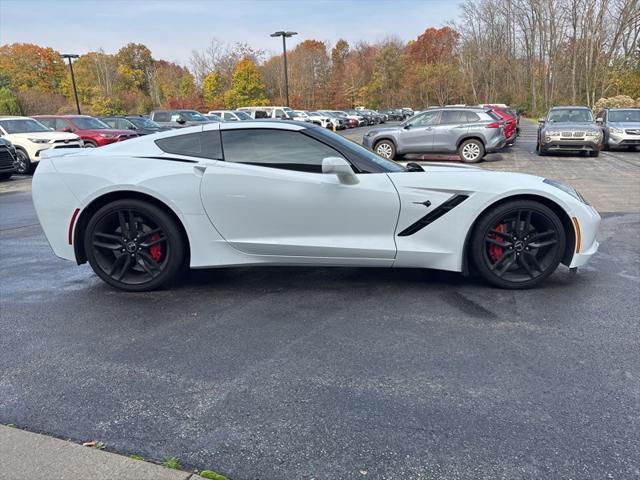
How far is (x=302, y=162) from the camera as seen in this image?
404 cm

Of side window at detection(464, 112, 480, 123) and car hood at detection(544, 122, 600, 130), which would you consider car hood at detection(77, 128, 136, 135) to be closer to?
side window at detection(464, 112, 480, 123)

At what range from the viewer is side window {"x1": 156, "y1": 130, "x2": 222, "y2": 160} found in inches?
162

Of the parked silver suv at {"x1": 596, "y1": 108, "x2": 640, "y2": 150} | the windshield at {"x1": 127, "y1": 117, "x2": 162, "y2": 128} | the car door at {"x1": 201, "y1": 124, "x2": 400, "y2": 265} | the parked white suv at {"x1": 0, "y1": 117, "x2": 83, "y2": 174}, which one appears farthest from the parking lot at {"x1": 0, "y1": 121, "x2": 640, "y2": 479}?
the windshield at {"x1": 127, "y1": 117, "x2": 162, "y2": 128}

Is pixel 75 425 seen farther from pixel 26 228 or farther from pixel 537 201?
pixel 26 228

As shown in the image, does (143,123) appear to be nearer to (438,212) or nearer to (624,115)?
(624,115)

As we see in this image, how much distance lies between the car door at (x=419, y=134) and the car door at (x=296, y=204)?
1134 centimetres

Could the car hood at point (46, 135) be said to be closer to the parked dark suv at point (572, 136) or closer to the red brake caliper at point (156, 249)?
the red brake caliper at point (156, 249)

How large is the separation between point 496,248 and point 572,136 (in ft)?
42.7

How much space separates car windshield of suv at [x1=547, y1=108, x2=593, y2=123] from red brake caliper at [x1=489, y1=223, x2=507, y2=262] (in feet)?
46.8

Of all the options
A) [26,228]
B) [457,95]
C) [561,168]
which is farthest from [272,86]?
[26,228]

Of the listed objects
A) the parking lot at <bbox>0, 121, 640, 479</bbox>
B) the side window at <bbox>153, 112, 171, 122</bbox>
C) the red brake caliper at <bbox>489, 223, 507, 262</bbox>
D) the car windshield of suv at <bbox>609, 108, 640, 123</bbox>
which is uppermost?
the side window at <bbox>153, 112, 171, 122</bbox>

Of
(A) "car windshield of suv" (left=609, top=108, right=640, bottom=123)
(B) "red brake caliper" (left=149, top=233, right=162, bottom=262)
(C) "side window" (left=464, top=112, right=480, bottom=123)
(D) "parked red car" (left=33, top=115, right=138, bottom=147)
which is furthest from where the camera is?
(A) "car windshield of suv" (left=609, top=108, right=640, bottom=123)

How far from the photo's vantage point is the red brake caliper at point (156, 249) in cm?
423

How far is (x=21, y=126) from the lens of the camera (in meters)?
15.5
